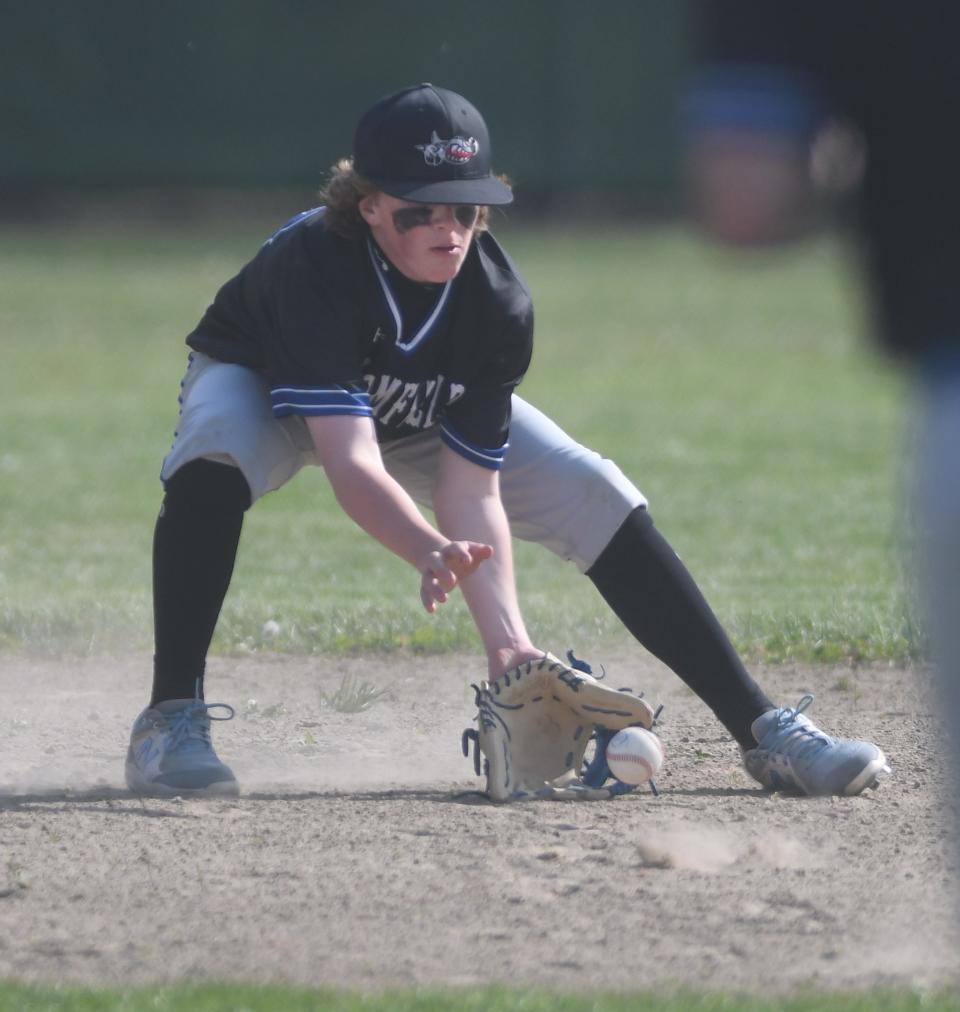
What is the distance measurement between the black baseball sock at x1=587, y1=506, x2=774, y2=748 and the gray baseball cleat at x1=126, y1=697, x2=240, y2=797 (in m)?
0.95

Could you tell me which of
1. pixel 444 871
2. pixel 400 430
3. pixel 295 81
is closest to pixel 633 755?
pixel 444 871

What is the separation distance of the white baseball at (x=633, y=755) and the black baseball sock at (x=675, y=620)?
0.65 ft

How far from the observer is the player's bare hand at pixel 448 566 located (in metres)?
3.33

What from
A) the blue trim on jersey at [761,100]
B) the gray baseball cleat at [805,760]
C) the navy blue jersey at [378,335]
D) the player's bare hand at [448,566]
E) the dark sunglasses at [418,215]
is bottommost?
the gray baseball cleat at [805,760]

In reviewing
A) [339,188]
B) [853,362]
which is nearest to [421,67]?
[853,362]

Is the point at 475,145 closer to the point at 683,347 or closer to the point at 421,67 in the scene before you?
the point at 683,347

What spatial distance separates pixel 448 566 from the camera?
337 cm

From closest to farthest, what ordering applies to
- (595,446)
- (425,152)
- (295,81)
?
(425,152) → (595,446) → (295,81)

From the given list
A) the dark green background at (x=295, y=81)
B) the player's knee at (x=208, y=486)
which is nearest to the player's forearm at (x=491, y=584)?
the player's knee at (x=208, y=486)

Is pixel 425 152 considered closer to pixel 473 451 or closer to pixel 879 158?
pixel 473 451

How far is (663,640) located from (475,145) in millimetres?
1167

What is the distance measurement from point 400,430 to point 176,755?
2.89ft

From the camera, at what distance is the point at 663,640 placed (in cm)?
400

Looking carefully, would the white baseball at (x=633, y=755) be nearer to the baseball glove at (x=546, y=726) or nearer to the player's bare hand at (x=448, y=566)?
the baseball glove at (x=546, y=726)
